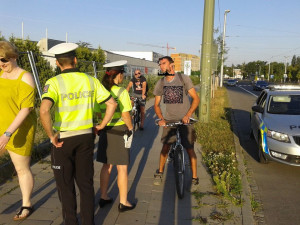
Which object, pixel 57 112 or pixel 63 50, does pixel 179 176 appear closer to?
pixel 57 112

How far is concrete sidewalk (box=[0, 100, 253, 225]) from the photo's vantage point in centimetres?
375

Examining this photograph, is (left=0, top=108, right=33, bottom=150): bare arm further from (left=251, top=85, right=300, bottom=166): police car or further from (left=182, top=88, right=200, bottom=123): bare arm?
(left=251, top=85, right=300, bottom=166): police car

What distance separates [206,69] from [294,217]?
684 centimetres

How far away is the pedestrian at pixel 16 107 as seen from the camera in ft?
10.5

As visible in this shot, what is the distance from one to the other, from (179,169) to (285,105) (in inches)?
145

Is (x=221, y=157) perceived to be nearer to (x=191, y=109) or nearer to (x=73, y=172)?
(x=191, y=109)

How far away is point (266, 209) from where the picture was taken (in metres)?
4.32

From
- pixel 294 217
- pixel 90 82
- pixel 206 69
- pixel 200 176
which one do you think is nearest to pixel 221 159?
pixel 200 176

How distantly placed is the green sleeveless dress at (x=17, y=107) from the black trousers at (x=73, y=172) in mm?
731

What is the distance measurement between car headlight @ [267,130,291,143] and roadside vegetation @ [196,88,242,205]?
82 centimetres

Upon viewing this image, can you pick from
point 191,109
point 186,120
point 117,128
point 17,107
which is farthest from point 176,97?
point 17,107

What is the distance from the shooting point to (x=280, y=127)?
228 inches

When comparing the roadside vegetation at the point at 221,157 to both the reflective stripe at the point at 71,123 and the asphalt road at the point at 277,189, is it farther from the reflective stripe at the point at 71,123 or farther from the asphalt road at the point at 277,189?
the reflective stripe at the point at 71,123

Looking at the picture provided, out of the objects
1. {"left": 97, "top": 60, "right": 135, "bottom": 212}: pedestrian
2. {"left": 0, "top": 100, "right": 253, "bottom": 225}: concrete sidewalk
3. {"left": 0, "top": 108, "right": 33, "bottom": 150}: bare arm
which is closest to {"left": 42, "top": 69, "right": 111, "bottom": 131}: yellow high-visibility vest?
{"left": 0, "top": 108, "right": 33, "bottom": 150}: bare arm
